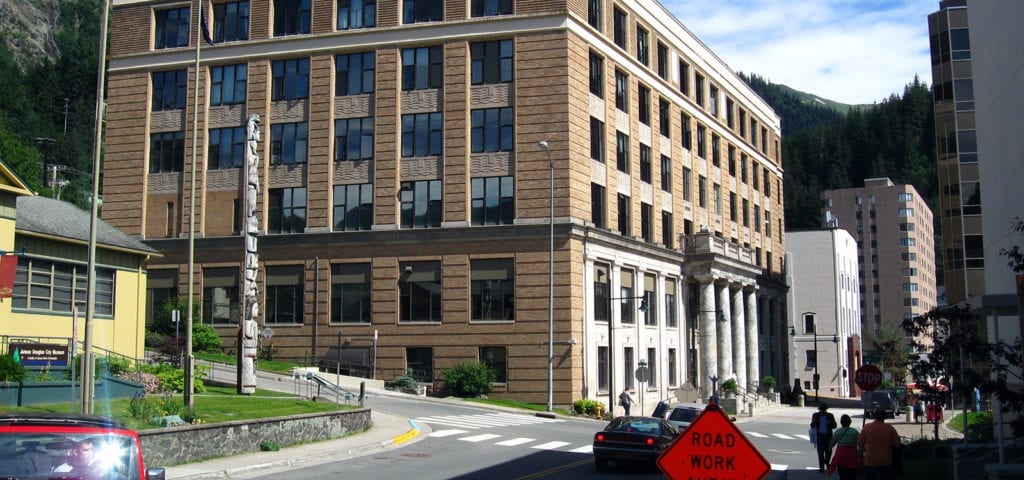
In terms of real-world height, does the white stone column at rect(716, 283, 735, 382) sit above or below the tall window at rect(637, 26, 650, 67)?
below

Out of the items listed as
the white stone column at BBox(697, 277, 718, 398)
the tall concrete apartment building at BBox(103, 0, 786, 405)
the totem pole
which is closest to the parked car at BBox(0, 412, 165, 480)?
the totem pole

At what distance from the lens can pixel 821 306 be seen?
10606 centimetres

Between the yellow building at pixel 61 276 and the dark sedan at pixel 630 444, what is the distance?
1585 centimetres

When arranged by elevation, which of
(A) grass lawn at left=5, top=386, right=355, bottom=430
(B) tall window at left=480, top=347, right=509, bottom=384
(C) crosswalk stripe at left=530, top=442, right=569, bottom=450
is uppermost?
(B) tall window at left=480, top=347, right=509, bottom=384

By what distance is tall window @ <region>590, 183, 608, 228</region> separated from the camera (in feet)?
183

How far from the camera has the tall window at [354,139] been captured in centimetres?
5600

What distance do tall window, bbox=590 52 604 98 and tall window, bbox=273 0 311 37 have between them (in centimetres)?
1643

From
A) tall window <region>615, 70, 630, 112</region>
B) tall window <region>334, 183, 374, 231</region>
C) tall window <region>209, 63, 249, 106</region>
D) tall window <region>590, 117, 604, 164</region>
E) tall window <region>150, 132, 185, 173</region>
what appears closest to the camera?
tall window <region>334, 183, 374, 231</region>

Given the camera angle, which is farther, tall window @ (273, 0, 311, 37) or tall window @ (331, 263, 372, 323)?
tall window @ (273, 0, 311, 37)

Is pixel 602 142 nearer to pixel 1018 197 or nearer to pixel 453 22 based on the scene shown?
pixel 453 22

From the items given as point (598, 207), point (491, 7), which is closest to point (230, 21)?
point (491, 7)

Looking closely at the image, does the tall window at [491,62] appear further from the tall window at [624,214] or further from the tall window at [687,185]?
the tall window at [687,185]

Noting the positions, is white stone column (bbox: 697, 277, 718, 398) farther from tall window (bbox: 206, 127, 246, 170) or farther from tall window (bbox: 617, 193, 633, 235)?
tall window (bbox: 206, 127, 246, 170)

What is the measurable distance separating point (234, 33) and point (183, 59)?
137 inches
